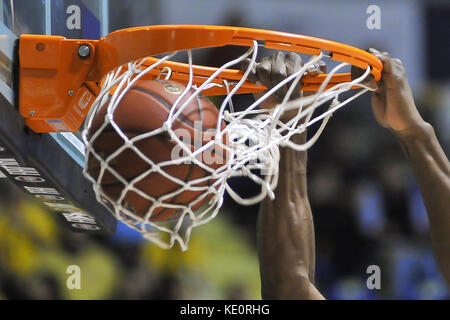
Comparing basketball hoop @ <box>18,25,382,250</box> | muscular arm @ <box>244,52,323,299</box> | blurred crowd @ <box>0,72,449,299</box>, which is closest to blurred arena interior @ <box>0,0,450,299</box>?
blurred crowd @ <box>0,72,449,299</box>

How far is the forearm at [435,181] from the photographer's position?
1535mm

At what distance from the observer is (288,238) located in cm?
157

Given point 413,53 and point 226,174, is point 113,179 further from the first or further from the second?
point 413,53

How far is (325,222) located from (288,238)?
3.66ft

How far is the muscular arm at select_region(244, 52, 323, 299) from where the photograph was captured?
1.54m

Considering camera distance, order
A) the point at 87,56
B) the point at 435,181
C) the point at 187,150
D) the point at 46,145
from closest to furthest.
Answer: the point at 187,150
the point at 87,56
the point at 46,145
the point at 435,181

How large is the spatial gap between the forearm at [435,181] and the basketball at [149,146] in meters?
0.59

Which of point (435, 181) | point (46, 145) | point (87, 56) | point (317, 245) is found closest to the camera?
point (87, 56)

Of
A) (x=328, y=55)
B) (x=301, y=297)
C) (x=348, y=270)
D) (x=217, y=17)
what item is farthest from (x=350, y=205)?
(x=328, y=55)

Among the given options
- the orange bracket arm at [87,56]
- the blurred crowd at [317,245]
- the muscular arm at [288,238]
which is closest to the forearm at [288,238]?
the muscular arm at [288,238]

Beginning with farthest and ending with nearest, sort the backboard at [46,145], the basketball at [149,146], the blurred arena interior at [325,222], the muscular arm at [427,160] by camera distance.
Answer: the blurred arena interior at [325,222] < the muscular arm at [427,160] < the backboard at [46,145] < the basketball at [149,146]
